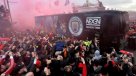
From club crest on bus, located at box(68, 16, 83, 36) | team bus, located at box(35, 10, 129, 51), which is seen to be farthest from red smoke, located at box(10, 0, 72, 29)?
team bus, located at box(35, 10, 129, 51)

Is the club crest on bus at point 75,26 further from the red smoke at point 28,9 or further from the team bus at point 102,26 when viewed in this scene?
the red smoke at point 28,9

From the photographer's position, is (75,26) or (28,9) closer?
(75,26)

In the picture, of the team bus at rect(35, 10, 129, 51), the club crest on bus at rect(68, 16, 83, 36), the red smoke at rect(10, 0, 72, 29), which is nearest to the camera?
the team bus at rect(35, 10, 129, 51)

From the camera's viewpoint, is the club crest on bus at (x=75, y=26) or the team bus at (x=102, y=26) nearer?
the team bus at (x=102, y=26)

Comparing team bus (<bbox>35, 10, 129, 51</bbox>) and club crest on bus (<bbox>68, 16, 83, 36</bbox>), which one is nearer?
team bus (<bbox>35, 10, 129, 51</bbox>)

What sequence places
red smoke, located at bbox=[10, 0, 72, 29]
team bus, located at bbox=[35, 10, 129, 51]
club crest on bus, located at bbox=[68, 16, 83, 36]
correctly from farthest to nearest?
red smoke, located at bbox=[10, 0, 72, 29]
club crest on bus, located at bbox=[68, 16, 83, 36]
team bus, located at bbox=[35, 10, 129, 51]

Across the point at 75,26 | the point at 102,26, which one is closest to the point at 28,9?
the point at 75,26

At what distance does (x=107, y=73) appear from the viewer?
9.09 metres

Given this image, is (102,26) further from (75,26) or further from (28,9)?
(28,9)

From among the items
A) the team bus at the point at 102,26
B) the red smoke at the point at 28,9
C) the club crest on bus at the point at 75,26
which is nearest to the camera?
the team bus at the point at 102,26

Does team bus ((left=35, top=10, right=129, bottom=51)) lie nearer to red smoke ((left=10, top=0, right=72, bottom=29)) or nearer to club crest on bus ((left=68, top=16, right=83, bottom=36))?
club crest on bus ((left=68, top=16, right=83, bottom=36))

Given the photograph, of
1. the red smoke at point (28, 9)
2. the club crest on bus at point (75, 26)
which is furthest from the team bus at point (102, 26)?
the red smoke at point (28, 9)

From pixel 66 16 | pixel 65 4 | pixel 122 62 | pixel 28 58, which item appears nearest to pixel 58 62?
pixel 28 58

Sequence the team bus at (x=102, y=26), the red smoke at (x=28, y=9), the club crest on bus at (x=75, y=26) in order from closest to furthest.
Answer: the team bus at (x=102, y=26)
the club crest on bus at (x=75, y=26)
the red smoke at (x=28, y=9)
